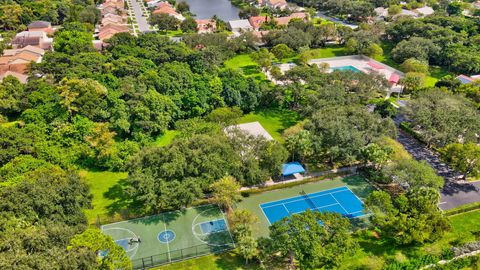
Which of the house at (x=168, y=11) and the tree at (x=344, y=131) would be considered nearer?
the tree at (x=344, y=131)

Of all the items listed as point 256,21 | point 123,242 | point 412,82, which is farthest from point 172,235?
point 256,21

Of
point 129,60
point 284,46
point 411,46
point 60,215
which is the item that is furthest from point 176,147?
point 411,46

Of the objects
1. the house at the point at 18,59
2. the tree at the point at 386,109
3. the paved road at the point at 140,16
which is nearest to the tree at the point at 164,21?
the paved road at the point at 140,16

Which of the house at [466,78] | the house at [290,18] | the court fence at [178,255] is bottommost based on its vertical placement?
the court fence at [178,255]

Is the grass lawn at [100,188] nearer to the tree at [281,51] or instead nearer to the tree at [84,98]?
the tree at [84,98]

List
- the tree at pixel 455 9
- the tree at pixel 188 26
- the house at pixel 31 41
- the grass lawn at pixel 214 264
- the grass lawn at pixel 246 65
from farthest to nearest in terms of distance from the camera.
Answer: the tree at pixel 455 9, the tree at pixel 188 26, the house at pixel 31 41, the grass lawn at pixel 246 65, the grass lawn at pixel 214 264

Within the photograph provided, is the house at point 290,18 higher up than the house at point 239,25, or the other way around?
the house at point 290,18

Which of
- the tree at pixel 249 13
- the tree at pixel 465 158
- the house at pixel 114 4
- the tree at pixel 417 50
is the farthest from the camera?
the house at pixel 114 4
